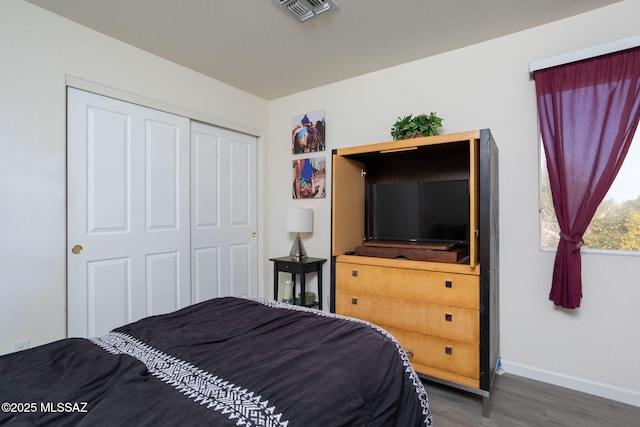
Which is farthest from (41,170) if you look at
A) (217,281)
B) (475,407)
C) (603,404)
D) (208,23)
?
(603,404)

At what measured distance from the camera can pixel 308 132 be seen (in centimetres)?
361

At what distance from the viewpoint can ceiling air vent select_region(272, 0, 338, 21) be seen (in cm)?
208

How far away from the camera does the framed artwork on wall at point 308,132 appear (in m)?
3.52

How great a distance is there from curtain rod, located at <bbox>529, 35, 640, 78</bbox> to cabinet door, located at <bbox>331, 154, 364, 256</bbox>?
1501 millimetres

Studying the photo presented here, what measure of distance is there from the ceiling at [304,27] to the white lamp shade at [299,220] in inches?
55.0

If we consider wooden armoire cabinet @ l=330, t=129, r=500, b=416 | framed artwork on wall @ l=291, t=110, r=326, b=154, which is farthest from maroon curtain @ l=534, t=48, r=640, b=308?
framed artwork on wall @ l=291, t=110, r=326, b=154

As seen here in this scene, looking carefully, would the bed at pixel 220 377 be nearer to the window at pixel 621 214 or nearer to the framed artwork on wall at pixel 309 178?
the window at pixel 621 214

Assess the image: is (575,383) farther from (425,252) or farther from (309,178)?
(309,178)

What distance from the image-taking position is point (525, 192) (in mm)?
2441

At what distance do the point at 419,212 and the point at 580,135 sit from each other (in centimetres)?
117

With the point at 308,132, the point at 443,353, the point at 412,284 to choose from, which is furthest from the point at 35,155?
the point at 443,353

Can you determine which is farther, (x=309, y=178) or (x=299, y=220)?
(x=309, y=178)

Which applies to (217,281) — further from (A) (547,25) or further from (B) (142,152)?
(A) (547,25)

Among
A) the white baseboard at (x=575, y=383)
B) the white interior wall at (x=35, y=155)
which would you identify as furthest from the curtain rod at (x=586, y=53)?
the white interior wall at (x=35, y=155)
